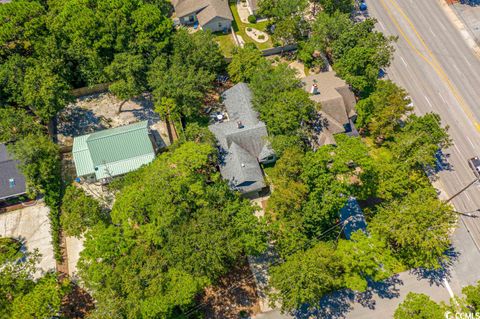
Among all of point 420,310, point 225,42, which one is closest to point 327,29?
point 225,42

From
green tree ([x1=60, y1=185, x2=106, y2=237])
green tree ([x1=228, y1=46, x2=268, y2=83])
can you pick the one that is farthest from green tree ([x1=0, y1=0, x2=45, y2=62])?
green tree ([x1=228, y1=46, x2=268, y2=83])

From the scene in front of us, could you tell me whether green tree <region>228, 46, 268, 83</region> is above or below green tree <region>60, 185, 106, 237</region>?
above

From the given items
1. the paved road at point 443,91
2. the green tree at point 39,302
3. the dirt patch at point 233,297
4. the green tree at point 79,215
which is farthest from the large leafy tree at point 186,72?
the paved road at point 443,91

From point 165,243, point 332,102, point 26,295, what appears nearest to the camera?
point 26,295

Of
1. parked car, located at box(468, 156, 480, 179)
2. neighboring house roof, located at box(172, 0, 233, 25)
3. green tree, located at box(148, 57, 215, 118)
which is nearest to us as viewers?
parked car, located at box(468, 156, 480, 179)

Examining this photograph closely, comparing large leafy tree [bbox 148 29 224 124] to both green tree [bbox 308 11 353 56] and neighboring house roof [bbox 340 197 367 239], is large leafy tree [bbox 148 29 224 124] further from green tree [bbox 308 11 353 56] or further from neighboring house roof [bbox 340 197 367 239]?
neighboring house roof [bbox 340 197 367 239]

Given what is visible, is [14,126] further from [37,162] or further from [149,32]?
[149,32]
